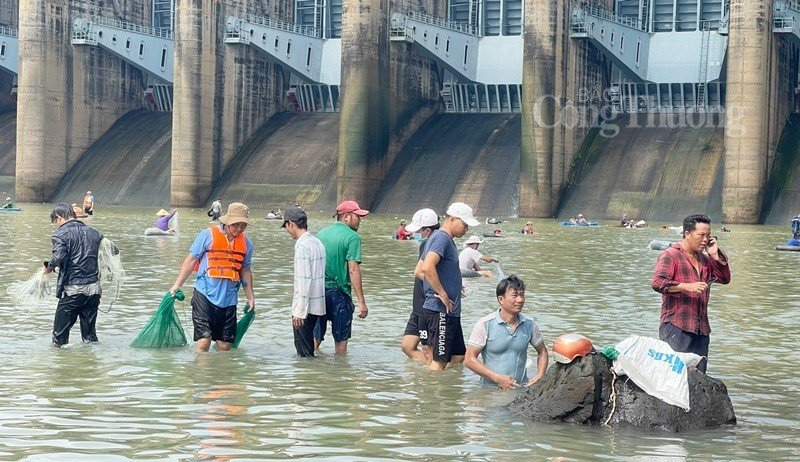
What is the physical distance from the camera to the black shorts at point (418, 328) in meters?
13.2

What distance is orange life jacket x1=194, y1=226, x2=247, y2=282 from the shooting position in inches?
535

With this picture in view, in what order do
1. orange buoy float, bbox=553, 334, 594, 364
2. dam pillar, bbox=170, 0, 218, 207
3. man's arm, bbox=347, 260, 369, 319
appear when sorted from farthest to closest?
dam pillar, bbox=170, 0, 218, 207
man's arm, bbox=347, 260, 369, 319
orange buoy float, bbox=553, 334, 594, 364

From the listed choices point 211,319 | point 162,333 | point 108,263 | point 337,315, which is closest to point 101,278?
point 108,263

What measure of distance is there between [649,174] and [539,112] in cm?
535

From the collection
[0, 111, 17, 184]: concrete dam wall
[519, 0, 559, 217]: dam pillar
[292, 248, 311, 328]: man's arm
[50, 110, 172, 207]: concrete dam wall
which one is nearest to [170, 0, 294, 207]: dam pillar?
[50, 110, 172, 207]: concrete dam wall

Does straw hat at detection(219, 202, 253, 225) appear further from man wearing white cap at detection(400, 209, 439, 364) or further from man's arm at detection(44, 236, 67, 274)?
man's arm at detection(44, 236, 67, 274)

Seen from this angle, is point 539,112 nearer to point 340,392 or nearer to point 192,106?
point 192,106

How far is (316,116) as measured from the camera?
70938 millimetres

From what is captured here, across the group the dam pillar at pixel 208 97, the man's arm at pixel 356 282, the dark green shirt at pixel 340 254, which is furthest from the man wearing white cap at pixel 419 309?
the dam pillar at pixel 208 97

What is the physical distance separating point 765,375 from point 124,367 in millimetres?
6201

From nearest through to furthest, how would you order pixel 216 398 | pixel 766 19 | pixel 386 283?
pixel 216 398 < pixel 386 283 < pixel 766 19

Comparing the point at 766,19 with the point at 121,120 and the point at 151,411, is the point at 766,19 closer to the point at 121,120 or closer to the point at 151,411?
the point at 121,120

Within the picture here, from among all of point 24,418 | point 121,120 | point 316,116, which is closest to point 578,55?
point 316,116

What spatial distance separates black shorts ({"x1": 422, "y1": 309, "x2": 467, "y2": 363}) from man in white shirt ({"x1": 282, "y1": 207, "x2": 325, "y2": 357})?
1093 mm
